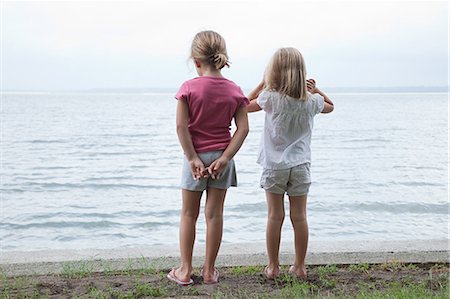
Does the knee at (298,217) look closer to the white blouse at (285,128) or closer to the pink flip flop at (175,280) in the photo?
the white blouse at (285,128)

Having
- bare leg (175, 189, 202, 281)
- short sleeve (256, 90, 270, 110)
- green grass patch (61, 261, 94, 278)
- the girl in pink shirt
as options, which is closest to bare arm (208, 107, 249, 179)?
the girl in pink shirt

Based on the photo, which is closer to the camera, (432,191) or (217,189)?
(217,189)

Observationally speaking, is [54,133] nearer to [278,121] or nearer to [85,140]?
[85,140]

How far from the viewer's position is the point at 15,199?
12.1 metres

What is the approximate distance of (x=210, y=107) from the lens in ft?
14.6

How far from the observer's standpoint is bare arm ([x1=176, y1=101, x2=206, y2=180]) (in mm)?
4426

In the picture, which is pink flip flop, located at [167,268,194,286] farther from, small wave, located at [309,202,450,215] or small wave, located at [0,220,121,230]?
small wave, located at [309,202,450,215]

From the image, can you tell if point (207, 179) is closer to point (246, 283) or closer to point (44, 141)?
point (246, 283)

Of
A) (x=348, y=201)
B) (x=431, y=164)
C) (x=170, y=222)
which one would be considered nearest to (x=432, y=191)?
(x=348, y=201)

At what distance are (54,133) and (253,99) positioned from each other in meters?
24.4

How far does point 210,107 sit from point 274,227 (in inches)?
38.7

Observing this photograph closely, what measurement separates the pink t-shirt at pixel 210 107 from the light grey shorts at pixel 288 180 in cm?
40

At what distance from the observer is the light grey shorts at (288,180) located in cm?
463

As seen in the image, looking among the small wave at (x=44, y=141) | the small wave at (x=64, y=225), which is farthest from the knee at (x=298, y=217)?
the small wave at (x=44, y=141)
